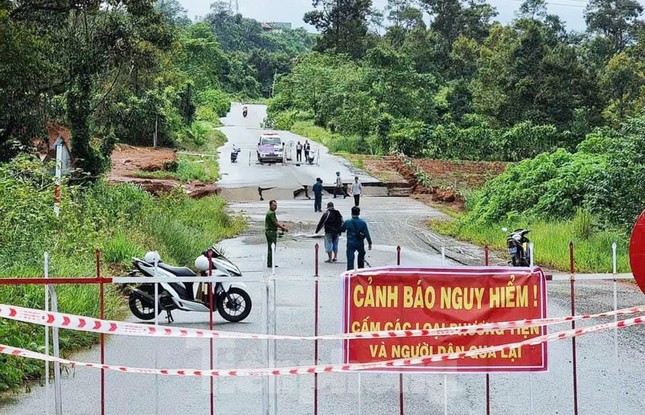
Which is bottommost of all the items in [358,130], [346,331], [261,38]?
[346,331]

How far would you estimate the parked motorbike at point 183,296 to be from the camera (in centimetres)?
1130

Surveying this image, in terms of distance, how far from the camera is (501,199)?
2473 cm

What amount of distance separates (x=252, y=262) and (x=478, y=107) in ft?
135

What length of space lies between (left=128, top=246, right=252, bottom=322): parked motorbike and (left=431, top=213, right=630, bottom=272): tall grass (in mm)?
8760

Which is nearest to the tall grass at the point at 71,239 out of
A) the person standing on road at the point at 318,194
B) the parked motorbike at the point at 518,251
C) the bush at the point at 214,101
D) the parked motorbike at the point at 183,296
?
the parked motorbike at the point at 183,296

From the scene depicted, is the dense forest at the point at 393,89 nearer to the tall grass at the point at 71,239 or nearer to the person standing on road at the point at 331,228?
the tall grass at the point at 71,239

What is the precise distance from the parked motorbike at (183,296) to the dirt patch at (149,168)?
13.5 meters

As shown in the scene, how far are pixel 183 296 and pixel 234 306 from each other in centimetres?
73

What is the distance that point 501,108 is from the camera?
177ft

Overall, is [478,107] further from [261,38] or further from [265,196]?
[261,38]

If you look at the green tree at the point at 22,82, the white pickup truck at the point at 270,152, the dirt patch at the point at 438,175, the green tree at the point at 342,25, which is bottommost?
the dirt patch at the point at 438,175

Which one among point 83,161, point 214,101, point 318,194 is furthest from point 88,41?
point 214,101

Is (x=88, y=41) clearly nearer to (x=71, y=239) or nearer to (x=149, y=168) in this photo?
(x=149, y=168)

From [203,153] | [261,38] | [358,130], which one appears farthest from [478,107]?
[261,38]
